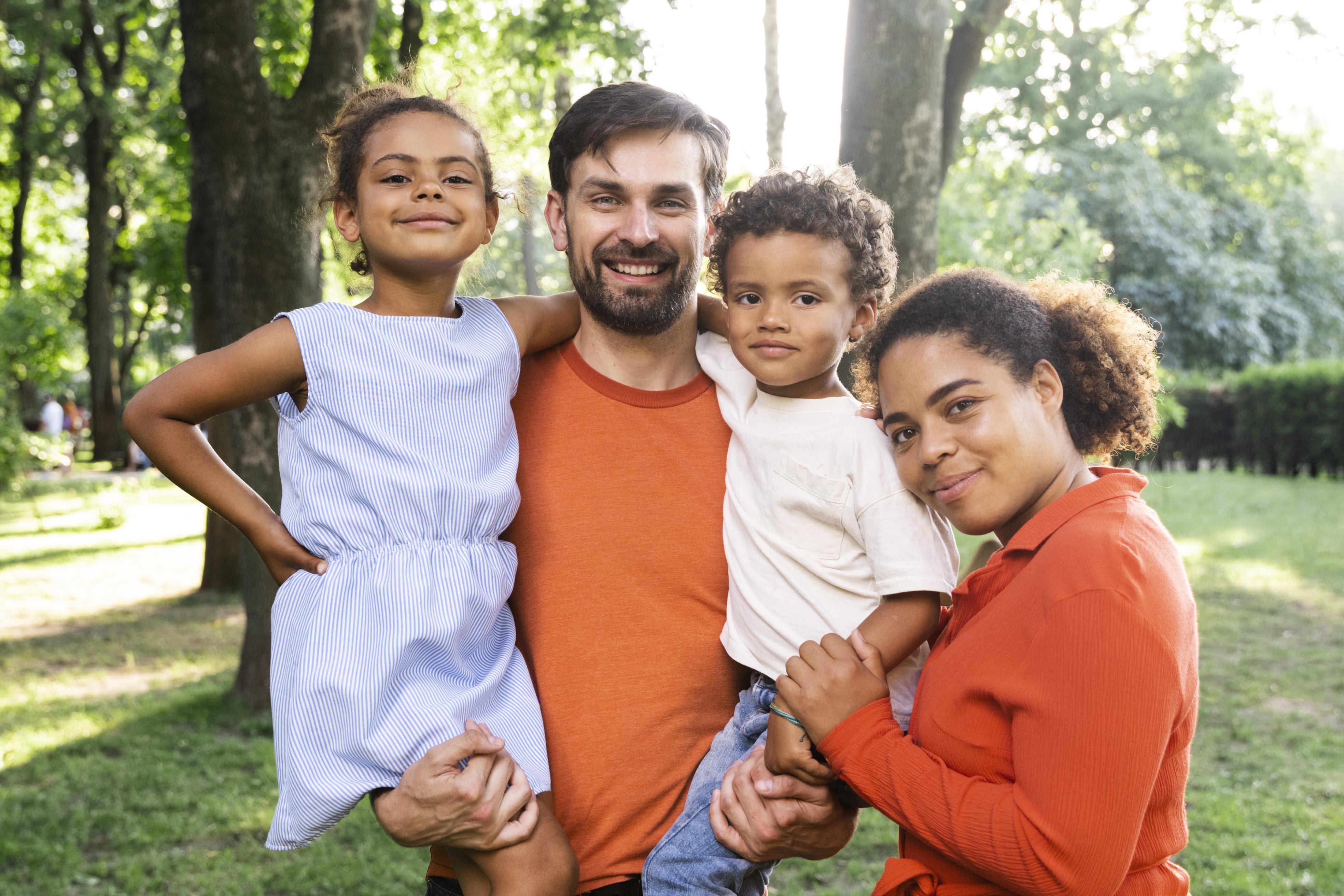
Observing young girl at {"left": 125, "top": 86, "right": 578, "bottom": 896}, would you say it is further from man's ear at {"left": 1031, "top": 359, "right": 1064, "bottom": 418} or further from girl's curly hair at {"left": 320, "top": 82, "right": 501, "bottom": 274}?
man's ear at {"left": 1031, "top": 359, "right": 1064, "bottom": 418}

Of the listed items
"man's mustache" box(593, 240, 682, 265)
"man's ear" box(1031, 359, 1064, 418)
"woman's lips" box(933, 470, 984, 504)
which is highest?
"man's mustache" box(593, 240, 682, 265)

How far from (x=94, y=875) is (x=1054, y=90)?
1258cm

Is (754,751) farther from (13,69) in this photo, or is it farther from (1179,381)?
(13,69)

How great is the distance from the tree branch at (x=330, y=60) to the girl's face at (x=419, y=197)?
183 inches

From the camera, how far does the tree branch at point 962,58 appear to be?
21.2 ft

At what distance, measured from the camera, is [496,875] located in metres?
2.09

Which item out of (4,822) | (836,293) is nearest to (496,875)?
(836,293)

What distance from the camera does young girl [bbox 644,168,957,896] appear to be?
85.0 inches

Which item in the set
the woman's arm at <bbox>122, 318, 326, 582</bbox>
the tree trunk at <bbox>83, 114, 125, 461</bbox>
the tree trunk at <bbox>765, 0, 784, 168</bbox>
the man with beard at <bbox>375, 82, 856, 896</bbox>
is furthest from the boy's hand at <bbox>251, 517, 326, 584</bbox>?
the tree trunk at <bbox>83, 114, 125, 461</bbox>

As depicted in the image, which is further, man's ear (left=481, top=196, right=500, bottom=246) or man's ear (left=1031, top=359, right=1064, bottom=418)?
man's ear (left=481, top=196, right=500, bottom=246)

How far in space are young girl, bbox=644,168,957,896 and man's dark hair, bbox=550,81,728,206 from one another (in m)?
0.21

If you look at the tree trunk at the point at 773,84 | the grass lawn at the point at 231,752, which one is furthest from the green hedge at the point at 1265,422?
the tree trunk at the point at 773,84

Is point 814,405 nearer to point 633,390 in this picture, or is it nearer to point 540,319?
point 633,390

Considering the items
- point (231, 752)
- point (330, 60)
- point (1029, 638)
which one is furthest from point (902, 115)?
point (231, 752)
